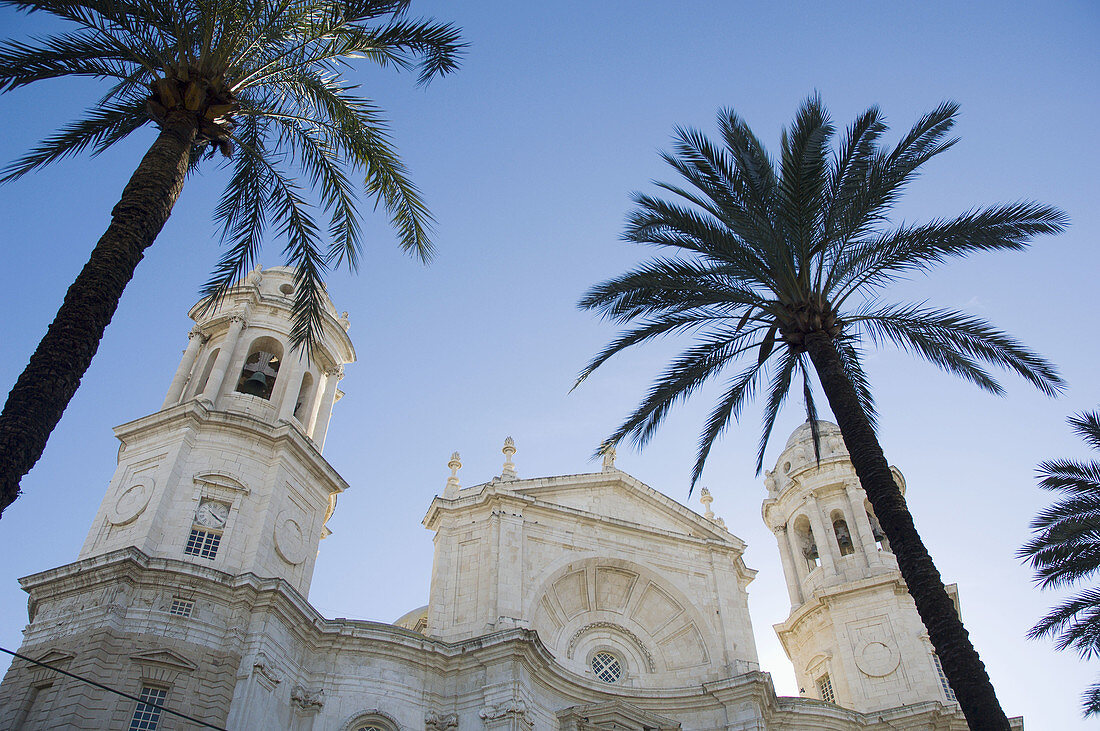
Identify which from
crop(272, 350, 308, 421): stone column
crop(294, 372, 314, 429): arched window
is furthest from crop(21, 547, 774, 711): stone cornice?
crop(294, 372, 314, 429): arched window

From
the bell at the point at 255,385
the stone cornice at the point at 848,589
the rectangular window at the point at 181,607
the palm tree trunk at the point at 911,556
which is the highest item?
the bell at the point at 255,385

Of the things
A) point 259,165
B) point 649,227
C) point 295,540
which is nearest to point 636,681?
point 295,540

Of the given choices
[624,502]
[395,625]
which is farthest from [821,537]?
[395,625]

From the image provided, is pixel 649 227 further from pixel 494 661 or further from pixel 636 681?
pixel 636 681

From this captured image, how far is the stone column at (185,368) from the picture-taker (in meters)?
28.2

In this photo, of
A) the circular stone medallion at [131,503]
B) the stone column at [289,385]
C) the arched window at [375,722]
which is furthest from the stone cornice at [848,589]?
the circular stone medallion at [131,503]

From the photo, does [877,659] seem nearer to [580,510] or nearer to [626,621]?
[626,621]

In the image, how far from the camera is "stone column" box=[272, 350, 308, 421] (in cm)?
2809

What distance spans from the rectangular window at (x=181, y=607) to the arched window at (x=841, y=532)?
2409 cm

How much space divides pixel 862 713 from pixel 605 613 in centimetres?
861

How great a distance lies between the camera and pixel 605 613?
29.9 meters

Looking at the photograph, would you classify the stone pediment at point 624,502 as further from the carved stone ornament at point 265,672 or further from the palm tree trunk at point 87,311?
the palm tree trunk at point 87,311

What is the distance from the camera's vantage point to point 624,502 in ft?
104

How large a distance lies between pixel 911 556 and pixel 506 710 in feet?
43.1
